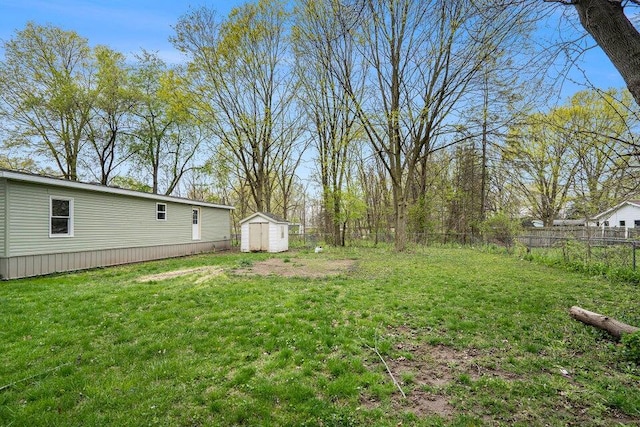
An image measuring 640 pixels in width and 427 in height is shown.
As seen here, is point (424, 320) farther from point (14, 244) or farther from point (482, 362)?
point (14, 244)

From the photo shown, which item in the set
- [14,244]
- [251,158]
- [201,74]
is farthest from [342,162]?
[14,244]

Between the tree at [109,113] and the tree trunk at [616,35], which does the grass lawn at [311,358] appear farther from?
the tree at [109,113]

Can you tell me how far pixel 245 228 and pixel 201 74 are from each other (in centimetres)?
975

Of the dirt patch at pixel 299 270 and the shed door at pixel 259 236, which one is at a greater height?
the shed door at pixel 259 236

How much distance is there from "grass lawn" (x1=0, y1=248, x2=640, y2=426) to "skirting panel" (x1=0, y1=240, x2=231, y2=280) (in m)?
2.32

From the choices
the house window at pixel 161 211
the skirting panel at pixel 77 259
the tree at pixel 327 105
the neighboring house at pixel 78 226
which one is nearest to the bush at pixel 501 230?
the tree at pixel 327 105

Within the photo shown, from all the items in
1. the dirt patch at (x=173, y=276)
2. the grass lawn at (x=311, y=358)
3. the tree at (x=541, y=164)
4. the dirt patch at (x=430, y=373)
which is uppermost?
the tree at (x=541, y=164)

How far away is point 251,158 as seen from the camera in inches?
797

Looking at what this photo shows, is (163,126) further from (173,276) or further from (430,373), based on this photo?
(430,373)

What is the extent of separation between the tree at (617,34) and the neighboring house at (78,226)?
11.4 metres

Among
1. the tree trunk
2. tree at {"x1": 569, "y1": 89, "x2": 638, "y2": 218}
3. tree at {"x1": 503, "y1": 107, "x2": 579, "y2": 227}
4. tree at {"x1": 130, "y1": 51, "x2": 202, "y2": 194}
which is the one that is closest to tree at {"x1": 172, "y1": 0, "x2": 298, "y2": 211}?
tree at {"x1": 130, "y1": 51, "x2": 202, "y2": 194}

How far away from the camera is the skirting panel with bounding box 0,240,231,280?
8.09 meters

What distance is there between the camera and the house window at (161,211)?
13.5 metres

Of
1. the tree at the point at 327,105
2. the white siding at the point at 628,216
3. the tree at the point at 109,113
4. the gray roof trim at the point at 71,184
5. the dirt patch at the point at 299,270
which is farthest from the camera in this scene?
the white siding at the point at 628,216
